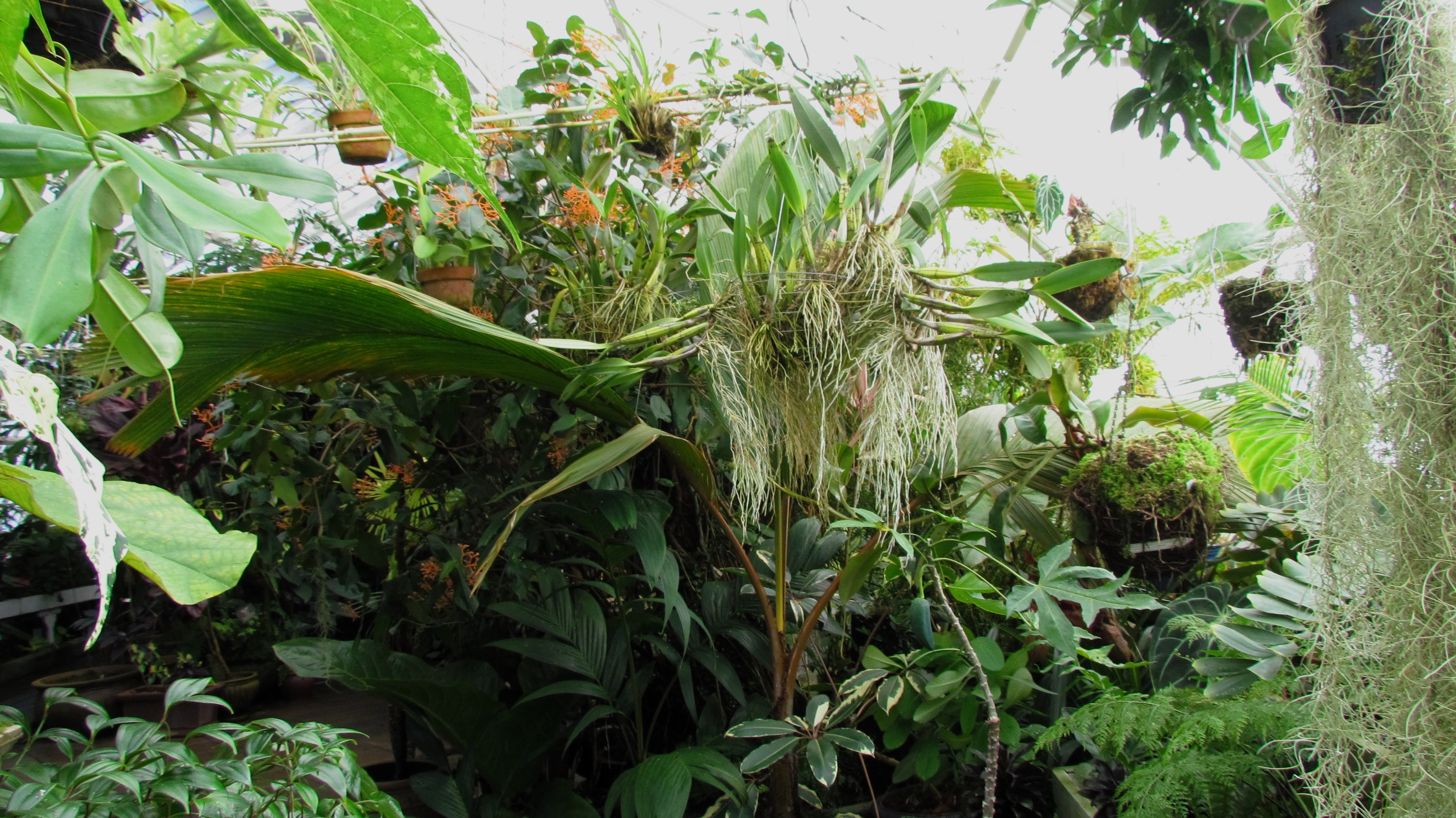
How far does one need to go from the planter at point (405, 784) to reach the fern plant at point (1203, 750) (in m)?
1.31

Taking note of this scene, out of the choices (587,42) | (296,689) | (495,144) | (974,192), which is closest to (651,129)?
(587,42)

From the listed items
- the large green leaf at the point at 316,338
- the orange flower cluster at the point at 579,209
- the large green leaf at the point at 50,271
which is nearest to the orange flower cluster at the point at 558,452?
the large green leaf at the point at 316,338

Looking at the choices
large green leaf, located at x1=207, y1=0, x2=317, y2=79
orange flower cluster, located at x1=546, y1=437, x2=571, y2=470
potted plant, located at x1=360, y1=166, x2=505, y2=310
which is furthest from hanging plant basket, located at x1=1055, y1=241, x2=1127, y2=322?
large green leaf, located at x1=207, y1=0, x2=317, y2=79

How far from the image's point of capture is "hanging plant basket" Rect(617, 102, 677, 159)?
1.85 metres

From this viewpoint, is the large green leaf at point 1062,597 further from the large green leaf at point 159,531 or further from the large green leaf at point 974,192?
the large green leaf at point 159,531

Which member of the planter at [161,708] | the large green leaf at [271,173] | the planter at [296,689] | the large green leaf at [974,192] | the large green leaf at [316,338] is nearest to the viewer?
the large green leaf at [271,173]

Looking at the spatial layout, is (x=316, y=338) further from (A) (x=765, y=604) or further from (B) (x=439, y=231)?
(A) (x=765, y=604)

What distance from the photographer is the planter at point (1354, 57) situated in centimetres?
90

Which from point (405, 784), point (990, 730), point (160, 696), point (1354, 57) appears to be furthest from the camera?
point (160, 696)

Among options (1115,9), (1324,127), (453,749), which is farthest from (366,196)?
(1324,127)

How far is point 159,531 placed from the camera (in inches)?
21.8

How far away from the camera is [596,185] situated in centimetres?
186

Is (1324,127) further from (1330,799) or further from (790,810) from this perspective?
(790,810)

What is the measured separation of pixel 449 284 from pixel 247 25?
1.32 metres
